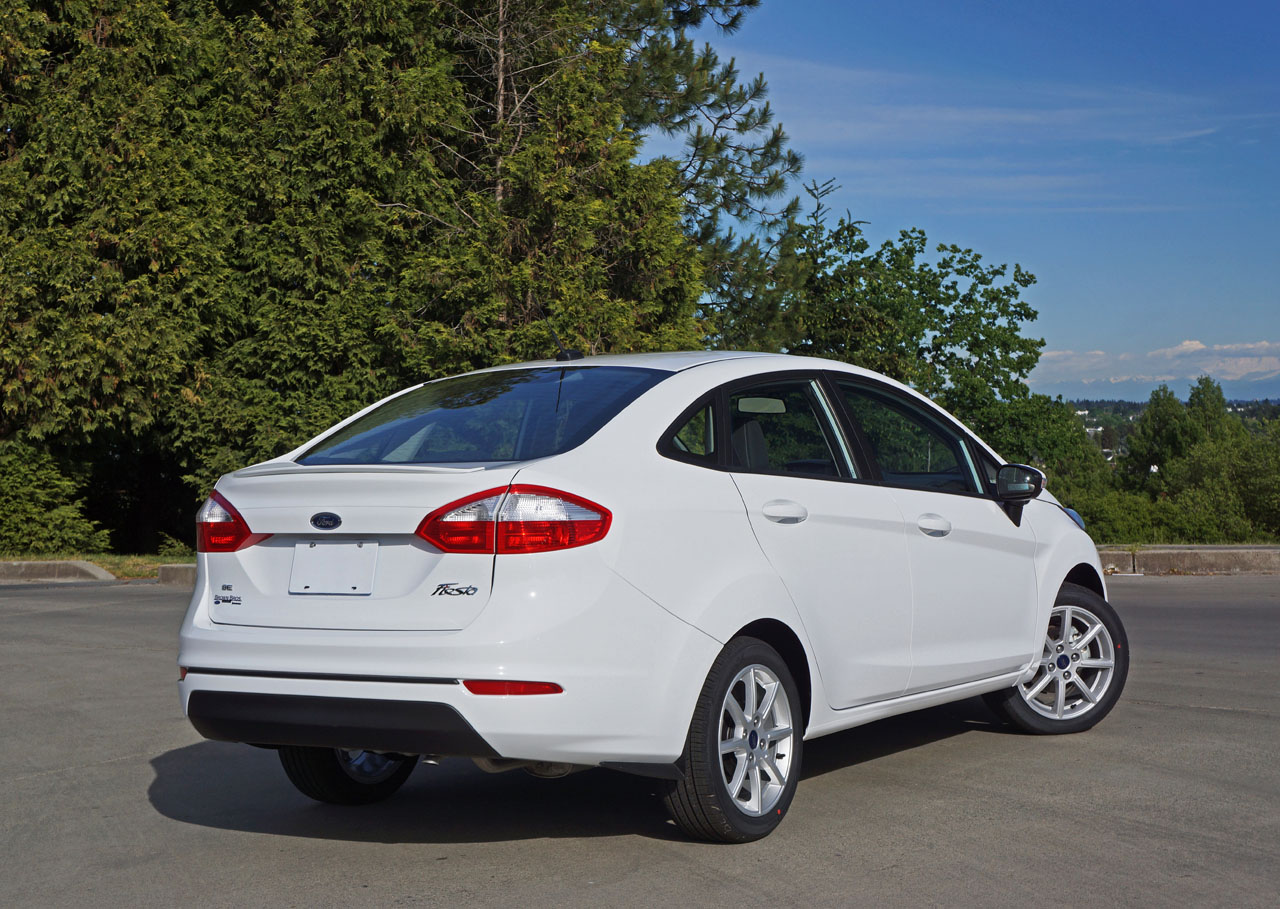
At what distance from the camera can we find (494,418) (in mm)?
5109

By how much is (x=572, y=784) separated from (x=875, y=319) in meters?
34.0

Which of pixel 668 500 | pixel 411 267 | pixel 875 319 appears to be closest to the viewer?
pixel 668 500

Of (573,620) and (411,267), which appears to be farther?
(411,267)

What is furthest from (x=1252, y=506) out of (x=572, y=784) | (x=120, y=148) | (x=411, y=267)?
(x=572, y=784)

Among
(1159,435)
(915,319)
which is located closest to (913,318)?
(915,319)

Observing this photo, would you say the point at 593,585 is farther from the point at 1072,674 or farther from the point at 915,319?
the point at 915,319

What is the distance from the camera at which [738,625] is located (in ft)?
15.6

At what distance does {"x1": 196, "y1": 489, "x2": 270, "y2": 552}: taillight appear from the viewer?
4.79m

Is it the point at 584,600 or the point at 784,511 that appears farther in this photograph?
the point at 784,511

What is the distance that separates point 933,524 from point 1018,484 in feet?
2.24

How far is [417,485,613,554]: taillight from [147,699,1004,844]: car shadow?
1.03m

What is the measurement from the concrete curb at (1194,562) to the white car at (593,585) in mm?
12321

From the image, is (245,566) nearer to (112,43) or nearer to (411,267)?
(411,267)

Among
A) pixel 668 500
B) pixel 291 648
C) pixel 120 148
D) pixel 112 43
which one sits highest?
pixel 112 43
